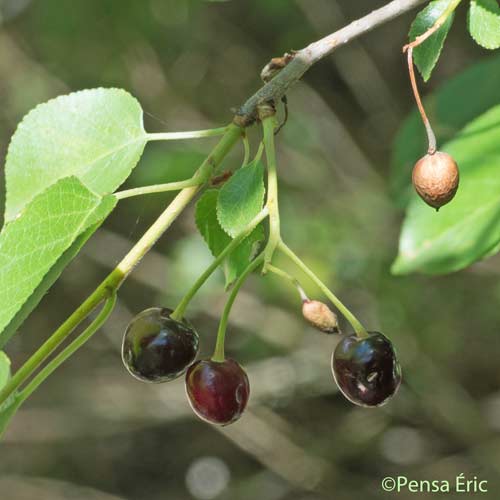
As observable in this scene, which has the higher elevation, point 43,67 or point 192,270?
point 43,67

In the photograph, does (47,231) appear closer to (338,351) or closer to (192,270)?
(338,351)

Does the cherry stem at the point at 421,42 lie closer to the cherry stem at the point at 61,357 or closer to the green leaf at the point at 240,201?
the green leaf at the point at 240,201

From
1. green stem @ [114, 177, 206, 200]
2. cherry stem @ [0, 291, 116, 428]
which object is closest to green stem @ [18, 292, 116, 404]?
cherry stem @ [0, 291, 116, 428]

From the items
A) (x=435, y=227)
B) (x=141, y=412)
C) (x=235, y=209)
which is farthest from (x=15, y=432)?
(x=235, y=209)

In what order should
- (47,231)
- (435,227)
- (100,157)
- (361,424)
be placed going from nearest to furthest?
(47,231) → (100,157) → (435,227) → (361,424)

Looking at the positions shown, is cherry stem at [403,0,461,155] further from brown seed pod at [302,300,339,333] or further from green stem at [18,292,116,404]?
green stem at [18,292,116,404]

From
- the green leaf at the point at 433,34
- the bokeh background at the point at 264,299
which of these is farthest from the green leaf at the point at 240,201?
the bokeh background at the point at 264,299
